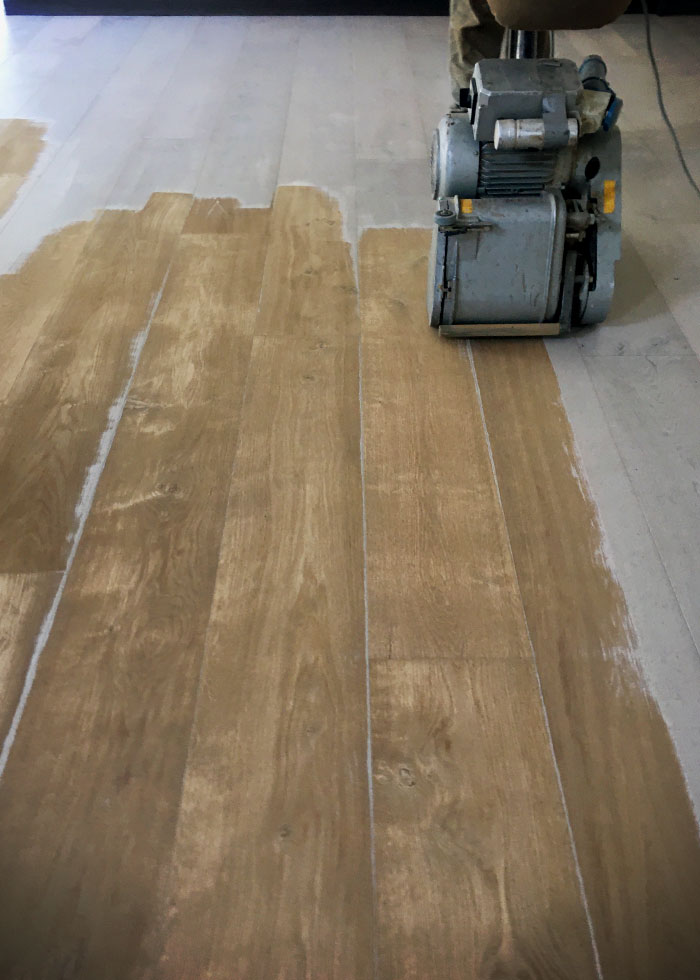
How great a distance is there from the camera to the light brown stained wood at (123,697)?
106 centimetres

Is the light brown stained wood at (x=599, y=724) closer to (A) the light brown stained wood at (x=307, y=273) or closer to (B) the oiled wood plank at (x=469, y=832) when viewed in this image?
(B) the oiled wood plank at (x=469, y=832)

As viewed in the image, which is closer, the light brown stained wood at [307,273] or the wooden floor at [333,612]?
the wooden floor at [333,612]

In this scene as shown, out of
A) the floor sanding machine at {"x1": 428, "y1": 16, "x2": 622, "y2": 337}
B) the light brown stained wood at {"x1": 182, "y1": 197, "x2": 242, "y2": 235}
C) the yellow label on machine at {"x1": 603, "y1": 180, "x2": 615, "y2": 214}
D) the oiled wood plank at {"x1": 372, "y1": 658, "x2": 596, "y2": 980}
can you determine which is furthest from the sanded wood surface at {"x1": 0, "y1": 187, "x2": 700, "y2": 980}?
the light brown stained wood at {"x1": 182, "y1": 197, "x2": 242, "y2": 235}

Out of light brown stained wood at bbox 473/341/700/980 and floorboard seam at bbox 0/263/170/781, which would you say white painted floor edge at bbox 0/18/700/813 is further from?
floorboard seam at bbox 0/263/170/781

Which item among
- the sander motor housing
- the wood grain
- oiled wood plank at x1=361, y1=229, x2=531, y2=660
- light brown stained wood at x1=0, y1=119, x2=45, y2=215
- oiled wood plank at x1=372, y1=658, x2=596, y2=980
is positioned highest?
the sander motor housing

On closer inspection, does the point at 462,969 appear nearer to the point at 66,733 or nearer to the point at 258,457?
the point at 66,733

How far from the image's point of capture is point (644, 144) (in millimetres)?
3119

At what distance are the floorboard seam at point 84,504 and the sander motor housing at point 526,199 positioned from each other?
68 cm

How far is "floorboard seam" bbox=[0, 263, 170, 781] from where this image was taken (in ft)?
4.23

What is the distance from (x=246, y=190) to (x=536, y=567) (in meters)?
1.81

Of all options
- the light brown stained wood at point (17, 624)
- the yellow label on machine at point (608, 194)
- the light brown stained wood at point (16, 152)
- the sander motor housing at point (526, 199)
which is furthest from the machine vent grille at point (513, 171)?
the light brown stained wood at point (16, 152)

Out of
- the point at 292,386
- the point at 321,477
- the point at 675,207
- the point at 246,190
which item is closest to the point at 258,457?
the point at 321,477

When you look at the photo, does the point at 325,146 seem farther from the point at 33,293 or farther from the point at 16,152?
the point at 33,293

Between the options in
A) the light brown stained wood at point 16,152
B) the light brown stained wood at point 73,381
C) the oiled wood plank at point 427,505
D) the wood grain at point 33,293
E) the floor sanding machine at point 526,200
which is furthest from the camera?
the light brown stained wood at point 16,152
